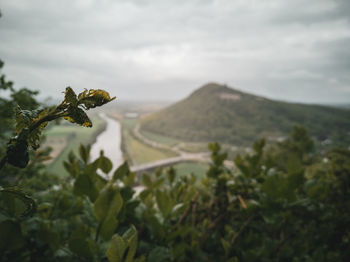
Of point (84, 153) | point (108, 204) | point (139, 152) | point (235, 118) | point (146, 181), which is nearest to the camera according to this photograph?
point (108, 204)

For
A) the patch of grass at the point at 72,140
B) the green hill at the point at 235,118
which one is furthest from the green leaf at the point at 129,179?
the green hill at the point at 235,118

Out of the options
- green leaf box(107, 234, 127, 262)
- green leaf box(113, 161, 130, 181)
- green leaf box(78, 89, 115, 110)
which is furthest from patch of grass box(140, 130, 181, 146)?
green leaf box(78, 89, 115, 110)

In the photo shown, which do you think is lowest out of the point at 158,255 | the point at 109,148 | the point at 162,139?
the point at 162,139

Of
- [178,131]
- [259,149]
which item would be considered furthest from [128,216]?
[178,131]

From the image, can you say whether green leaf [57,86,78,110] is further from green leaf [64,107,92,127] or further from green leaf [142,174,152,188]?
green leaf [142,174,152,188]

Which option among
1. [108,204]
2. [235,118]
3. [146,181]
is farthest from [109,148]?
[235,118]

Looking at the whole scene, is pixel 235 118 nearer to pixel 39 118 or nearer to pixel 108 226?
pixel 108 226

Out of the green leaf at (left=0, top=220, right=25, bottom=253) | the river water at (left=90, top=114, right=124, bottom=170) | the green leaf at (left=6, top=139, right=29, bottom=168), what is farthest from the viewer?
the river water at (left=90, top=114, right=124, bottom=170)

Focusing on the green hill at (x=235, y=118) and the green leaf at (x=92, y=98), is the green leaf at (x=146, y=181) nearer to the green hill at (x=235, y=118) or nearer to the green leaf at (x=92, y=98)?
the green leaf at (x=92, y=98)

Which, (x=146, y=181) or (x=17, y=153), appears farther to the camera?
(x=146, y=181)
